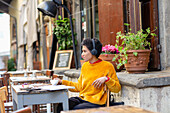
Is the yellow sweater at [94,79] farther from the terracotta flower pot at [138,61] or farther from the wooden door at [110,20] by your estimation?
the wooden door at [110,20]

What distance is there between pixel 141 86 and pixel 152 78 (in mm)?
151

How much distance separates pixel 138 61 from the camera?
3.73m

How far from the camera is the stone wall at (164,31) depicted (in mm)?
4230

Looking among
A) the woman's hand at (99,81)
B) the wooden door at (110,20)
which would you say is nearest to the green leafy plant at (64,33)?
the wooden door at (110,20)

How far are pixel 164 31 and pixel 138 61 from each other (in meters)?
0.80

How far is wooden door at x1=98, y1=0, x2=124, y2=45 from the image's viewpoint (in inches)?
206

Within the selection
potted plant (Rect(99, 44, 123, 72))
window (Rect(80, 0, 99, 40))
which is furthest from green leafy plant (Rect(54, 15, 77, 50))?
potted plant (Rect(99, 44, 123, 72))

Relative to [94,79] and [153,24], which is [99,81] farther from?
[153,24]

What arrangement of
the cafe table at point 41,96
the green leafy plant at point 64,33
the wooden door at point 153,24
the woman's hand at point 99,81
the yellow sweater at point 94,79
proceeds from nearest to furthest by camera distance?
1. the cafe table at point 41,96
2. the woman's hand at point 99,81
3. the yellow sweater at point 94,79
4. the wooden door at point 153,24
5. the green leafy plant at point 64,33

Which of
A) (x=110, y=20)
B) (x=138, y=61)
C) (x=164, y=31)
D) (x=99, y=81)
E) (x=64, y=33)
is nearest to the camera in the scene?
(x=99, y=81)

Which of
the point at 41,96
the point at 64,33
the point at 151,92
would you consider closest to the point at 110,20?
the point at 151,92

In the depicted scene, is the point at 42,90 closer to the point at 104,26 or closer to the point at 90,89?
the point at 90,89

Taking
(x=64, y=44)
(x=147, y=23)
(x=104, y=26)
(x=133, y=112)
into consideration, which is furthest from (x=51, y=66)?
(x=133, y=112)

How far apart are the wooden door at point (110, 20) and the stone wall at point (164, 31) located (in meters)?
1.00
